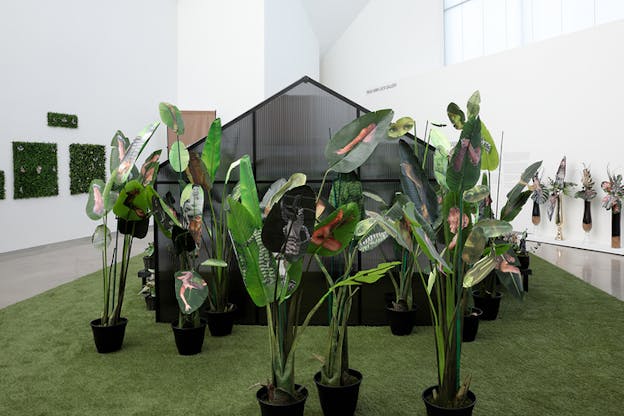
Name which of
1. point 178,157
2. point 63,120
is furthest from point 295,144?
point 63,120

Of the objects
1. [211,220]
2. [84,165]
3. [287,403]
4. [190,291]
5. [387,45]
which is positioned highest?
[387,45]

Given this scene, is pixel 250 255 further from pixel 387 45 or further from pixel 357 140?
pixel 387 45

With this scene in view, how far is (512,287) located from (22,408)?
239 cm

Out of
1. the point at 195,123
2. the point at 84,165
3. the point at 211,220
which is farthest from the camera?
the point at 195,123

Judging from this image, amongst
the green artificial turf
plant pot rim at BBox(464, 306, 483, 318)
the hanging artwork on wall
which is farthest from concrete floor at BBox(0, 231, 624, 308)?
the hanging artwork on wall

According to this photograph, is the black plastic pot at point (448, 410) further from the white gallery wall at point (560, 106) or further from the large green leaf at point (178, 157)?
the white gallery wall at point (560, 106)

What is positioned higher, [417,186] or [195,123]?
[195,123]

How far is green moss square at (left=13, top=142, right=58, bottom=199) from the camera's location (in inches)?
242

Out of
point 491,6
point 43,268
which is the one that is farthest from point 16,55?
point 491,6

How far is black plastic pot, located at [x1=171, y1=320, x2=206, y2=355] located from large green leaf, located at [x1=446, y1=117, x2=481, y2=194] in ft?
5.22

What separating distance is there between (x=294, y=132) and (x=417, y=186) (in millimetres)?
1432

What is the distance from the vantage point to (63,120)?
6.87 metres

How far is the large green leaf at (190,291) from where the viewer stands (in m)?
2.10

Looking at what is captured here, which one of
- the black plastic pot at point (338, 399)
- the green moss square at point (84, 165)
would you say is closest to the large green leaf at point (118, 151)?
the black plastic pot at point (338, 399)
